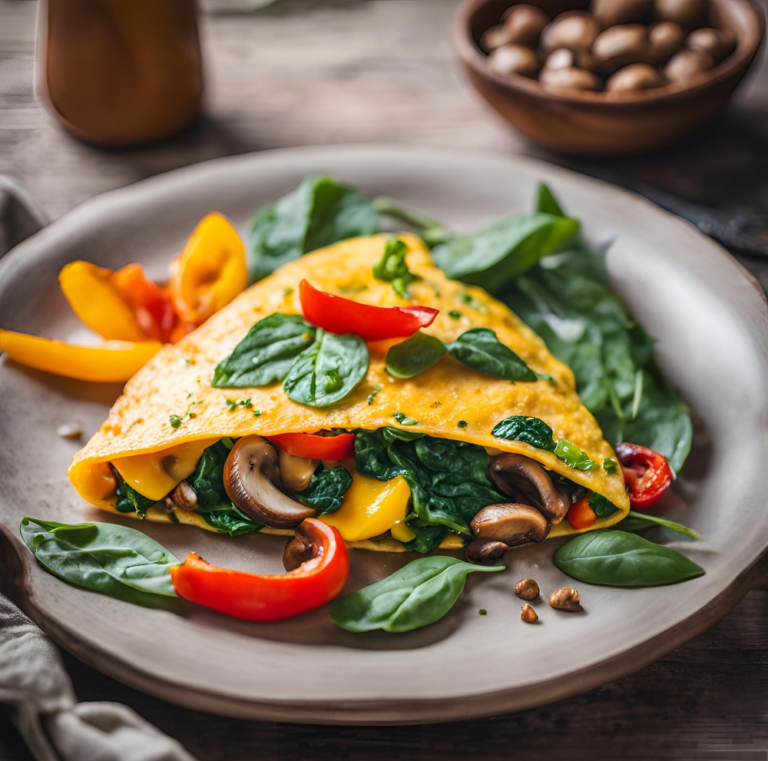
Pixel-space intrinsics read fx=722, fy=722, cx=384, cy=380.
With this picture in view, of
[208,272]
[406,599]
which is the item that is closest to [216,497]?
[406,599]

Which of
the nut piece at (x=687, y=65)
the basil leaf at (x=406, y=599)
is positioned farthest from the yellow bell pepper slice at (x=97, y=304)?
the nut piece at (x=687, y=65)

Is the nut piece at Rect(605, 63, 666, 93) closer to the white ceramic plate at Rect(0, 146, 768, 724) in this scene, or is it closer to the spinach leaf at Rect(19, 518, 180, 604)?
the white ceramic plate at Rect(0, 146, 768, 724)

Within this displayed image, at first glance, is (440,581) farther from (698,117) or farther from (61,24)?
(61,24)

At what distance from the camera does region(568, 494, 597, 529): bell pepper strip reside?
2.82 meters

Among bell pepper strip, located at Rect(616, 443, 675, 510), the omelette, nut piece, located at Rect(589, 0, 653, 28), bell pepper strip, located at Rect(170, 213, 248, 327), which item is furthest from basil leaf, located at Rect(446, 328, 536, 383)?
nut piece, located at Rect(589, 0, 653, 28)

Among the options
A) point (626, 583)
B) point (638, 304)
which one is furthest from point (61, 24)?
point (626, 583)

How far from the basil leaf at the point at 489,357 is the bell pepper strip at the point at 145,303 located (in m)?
1.52

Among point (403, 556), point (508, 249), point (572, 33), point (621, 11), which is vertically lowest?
point (403, 556)

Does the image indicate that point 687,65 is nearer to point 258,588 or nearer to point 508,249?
point 508,249

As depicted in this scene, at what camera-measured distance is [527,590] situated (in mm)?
2586

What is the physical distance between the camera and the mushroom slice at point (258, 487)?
2.76 metres

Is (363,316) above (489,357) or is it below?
above

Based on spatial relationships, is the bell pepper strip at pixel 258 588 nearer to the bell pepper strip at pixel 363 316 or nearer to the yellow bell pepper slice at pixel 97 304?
the bell pepper strip at pixel 363 316

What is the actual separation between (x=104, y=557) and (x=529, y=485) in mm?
1614
